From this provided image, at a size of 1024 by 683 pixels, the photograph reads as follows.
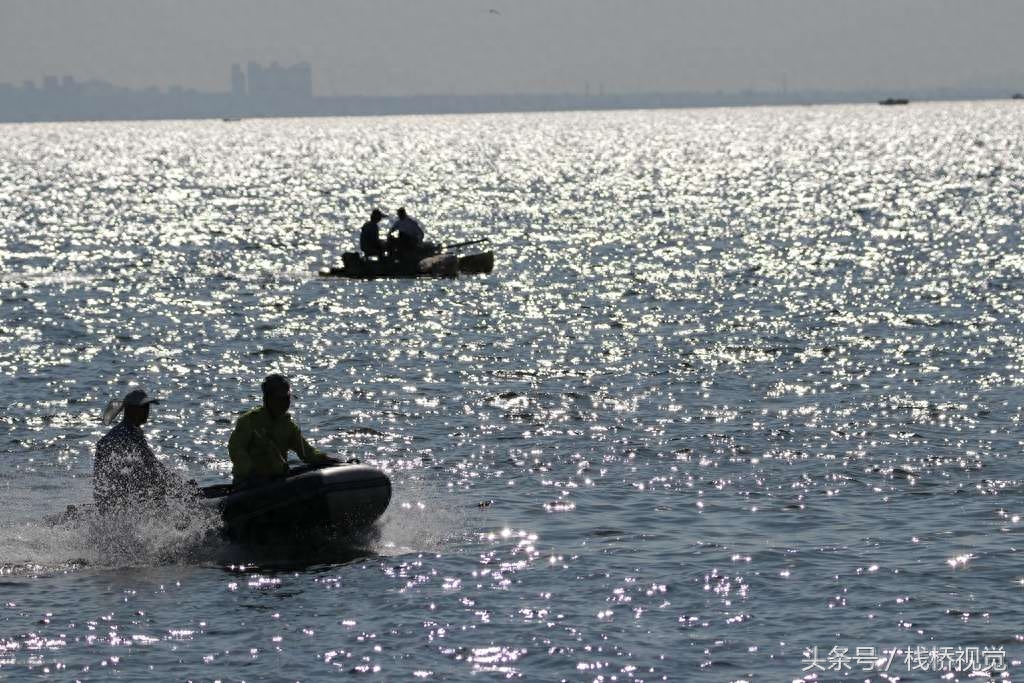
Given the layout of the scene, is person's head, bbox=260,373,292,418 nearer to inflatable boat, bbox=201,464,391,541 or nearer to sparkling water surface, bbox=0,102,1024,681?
inflatable boat, bbox=201,464,391,541

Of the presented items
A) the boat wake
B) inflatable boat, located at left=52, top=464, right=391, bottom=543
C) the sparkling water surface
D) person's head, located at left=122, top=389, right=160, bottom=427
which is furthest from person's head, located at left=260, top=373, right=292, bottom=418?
the sparkling water surface

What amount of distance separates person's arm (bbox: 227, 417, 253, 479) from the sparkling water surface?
0.76 metres

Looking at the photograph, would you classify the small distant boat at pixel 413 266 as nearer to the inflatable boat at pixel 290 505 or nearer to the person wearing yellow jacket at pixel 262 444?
the inflatable boat at pixel 290 505

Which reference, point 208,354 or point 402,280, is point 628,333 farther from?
point 402,280

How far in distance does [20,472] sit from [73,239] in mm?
55946

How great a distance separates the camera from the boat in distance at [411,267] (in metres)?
53.2

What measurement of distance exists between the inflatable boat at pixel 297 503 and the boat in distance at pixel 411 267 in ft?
108

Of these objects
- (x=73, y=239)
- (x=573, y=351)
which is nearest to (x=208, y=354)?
(x=573, y=351)

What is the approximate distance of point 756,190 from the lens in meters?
120

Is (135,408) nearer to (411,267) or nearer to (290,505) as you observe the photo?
(290,505)

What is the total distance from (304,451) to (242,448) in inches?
28.5

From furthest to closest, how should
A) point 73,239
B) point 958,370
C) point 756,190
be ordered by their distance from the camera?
point 756,190 → point 73,239 → point 958,370

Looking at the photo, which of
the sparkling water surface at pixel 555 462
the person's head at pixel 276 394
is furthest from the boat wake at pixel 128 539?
the person's head at pixel 276 394

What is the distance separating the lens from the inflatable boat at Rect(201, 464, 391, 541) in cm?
2009
